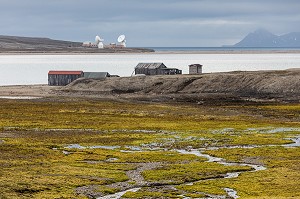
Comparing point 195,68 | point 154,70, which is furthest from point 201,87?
A: point 195,68

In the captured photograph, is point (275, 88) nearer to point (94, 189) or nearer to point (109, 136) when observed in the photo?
point (109, 136)

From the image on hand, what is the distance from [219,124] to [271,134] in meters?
12.3

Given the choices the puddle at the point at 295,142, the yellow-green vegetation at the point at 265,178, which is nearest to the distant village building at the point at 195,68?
the puddle at the point at 295,142

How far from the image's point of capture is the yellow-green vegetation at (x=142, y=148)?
45.0 metres

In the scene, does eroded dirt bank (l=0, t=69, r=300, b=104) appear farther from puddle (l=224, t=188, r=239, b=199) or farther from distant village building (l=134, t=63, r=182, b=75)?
puddle (l=224, t=188, r=239, b=199)

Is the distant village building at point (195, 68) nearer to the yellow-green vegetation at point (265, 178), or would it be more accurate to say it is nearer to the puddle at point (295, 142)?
the puddle at point (295, 142)

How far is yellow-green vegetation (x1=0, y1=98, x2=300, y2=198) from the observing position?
148ft

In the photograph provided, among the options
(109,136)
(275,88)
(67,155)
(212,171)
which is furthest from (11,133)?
(275,88)

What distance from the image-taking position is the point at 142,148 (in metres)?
64.9

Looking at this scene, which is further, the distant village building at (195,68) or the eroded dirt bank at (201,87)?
the distant village building at (195,68)

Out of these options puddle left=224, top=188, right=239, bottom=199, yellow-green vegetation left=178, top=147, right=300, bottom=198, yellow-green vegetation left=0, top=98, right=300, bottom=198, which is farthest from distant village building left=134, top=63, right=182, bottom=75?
puddle left=224, top=188, right=239, bottom=199

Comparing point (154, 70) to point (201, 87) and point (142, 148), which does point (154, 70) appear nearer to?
point (201, 87)

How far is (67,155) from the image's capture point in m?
59.2

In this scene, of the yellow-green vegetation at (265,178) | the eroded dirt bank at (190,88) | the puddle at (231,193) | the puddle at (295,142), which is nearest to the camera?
the puddle at (231,193)
